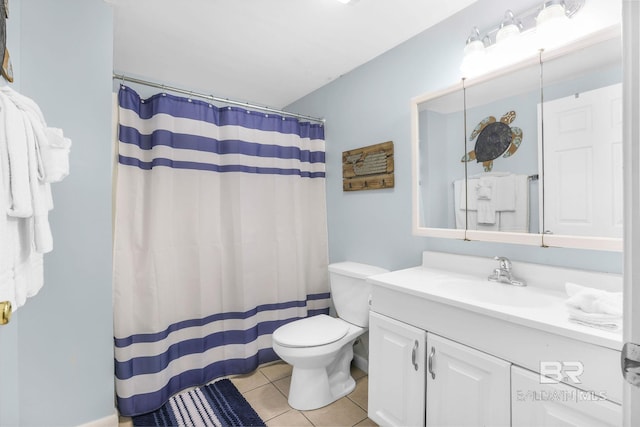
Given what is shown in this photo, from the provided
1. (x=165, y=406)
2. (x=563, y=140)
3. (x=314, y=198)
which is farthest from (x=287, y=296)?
(x=563, y=140)

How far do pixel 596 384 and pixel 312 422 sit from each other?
1386 mm

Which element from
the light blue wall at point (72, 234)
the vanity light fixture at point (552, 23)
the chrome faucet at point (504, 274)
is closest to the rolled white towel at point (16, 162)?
the light blue wall at point (72, 234)

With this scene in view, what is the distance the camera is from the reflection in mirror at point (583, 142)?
1107 mm

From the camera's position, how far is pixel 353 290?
203 cm

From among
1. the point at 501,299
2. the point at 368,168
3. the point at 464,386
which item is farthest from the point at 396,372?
the point at 368,168

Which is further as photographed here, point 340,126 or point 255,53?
point 340,126

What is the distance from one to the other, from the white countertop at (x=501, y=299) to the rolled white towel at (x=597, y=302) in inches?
2.3

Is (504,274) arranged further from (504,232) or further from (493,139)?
(493,139)

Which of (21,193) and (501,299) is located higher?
(21,193)

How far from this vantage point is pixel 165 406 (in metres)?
1.84

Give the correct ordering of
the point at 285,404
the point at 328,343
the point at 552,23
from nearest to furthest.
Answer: the point at 552,23, the point at 328,343, the point at 285,404

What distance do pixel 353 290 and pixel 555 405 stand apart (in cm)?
121

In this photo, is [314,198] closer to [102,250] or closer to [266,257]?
[266,257]

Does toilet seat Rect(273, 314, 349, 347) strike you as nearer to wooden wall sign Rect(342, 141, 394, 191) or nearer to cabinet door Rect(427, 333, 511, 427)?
cabinet door Rect(427, 333, 511, 427)
